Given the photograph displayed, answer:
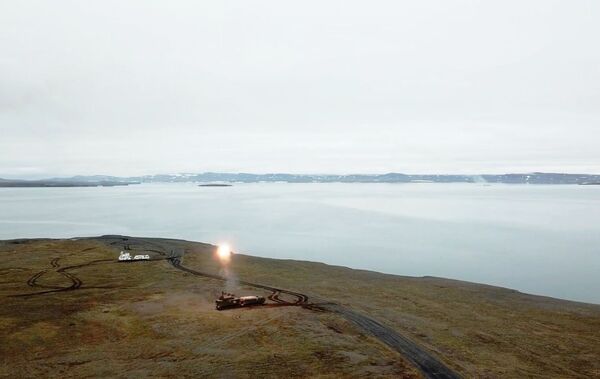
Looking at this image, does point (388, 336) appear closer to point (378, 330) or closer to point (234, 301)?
point (378, 330)

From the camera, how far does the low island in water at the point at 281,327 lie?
101 feet

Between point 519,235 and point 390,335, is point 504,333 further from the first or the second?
point 519,235

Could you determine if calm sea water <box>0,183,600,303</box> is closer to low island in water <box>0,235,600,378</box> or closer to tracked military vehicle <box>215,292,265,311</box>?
low island in water <box>0,235,600,378</box>

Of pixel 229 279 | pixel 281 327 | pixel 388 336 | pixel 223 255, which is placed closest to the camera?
pixel 388 336

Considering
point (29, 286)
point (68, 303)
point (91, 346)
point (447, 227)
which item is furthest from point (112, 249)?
point (447, 227)

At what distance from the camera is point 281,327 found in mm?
38656

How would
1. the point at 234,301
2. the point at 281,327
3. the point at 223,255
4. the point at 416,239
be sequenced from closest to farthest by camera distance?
the point at 281,327 → the point at 234,301 → the point at 223,255 → the point at 416,239

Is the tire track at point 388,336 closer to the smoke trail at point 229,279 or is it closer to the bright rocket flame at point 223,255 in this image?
the smoke trail at point 229,279

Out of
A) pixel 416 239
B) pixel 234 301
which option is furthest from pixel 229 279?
pixel 416 239

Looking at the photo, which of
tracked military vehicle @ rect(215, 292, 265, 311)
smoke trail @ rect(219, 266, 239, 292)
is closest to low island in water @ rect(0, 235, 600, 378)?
smoke trail @ rect(219, 266, 239, 292)

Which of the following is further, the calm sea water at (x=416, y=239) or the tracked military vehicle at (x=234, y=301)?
the calm sea water at (x=416, y=239)

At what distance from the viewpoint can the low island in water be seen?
101ft

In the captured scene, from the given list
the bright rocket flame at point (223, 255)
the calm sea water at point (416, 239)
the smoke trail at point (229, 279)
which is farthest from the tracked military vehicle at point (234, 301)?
the calm sea water at point (416, 239)

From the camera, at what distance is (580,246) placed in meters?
100
